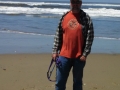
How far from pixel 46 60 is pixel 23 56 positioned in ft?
2.80

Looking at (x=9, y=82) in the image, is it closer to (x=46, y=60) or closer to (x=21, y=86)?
(x=21, y=86)

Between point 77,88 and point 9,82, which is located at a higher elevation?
point 77,88

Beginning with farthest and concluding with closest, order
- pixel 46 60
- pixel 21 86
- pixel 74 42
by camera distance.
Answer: pixel 46 60, pixel 21 86, pixel 74 42

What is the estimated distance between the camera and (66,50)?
4797 millimetres

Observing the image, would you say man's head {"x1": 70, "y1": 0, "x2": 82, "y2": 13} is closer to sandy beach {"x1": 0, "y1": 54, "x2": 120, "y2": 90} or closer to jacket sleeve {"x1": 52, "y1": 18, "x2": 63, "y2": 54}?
jacket sleeve {"x1": 52, "y1": 18, "x2": 63, "y2": 54}

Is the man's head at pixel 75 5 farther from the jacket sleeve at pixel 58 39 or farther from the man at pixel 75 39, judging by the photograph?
the jacket sleeve at pixel 58 39

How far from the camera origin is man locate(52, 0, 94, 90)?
185 inches

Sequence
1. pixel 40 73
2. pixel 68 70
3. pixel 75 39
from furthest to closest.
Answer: pixel 40 73 → pixel 68 70 → pixel 75 39

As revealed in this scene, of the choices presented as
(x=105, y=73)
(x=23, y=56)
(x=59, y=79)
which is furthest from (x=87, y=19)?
(x=23, y=56)

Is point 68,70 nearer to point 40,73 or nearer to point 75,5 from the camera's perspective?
point 75,5

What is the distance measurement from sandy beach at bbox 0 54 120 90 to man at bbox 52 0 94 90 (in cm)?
172

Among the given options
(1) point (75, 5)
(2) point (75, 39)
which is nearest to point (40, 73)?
(2) point (75, 39)

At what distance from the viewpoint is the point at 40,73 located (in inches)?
296

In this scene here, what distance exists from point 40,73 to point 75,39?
2981mm
